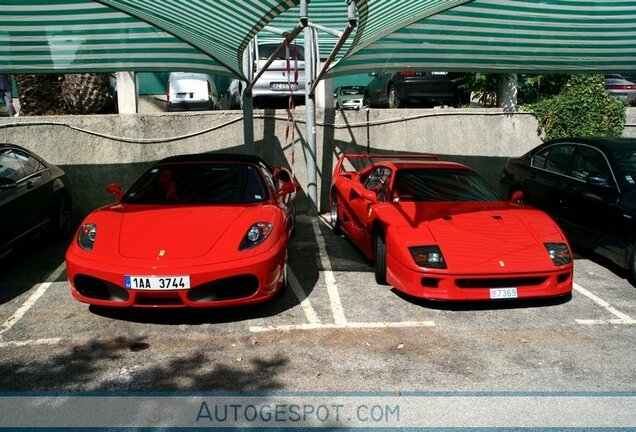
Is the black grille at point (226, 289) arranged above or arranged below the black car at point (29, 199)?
below

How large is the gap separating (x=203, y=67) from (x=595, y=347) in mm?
5876

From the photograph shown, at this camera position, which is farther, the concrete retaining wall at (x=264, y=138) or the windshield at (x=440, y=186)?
the concrete retaining wall at (x=264, y=138)

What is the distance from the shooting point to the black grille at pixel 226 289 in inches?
177

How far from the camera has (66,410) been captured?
3.34 m

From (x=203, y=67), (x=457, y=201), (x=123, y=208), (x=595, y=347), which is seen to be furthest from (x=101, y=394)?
(x=203, y=67)

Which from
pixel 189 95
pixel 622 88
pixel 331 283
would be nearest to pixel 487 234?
pixel 331 283

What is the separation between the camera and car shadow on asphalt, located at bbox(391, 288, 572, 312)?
516 cm

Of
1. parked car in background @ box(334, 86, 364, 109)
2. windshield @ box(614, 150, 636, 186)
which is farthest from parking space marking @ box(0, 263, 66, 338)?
parked car in background @ box(334, 86, 364, 109)

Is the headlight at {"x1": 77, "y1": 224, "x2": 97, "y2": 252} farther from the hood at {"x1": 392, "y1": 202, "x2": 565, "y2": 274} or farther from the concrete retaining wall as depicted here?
the concrete retaining wall

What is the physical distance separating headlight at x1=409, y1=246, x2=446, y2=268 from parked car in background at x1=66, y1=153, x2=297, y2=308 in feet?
3.89

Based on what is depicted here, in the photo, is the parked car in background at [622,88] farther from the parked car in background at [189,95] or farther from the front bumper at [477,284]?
the front bumper at [477,284]

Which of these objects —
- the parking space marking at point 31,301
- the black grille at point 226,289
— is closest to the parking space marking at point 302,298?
the black grille at point 226,289

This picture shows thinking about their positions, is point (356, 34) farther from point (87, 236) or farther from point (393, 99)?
point (393, 99)

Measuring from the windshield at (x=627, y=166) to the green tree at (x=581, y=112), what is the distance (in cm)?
A: 349
